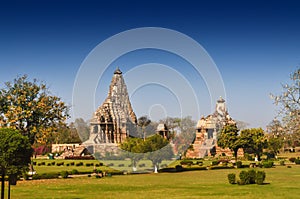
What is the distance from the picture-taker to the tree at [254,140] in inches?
2387

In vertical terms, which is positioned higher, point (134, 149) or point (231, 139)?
point (231, 139)

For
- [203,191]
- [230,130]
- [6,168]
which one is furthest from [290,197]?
[230,130]

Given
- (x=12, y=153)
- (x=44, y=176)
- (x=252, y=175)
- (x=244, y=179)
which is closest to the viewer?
(x=12, y=153)

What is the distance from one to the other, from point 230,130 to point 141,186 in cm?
3484

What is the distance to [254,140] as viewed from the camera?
61.7 meters

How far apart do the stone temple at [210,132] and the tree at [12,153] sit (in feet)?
203

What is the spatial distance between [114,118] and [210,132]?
19163 mm

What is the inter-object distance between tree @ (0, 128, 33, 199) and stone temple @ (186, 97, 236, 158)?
203ft

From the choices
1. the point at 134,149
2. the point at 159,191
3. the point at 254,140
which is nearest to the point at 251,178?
the point at 159,191

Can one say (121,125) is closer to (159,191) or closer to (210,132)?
(210,132)

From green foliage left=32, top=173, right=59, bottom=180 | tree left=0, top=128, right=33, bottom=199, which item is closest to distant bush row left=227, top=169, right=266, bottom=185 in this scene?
tree left=0, top=128, right=33, bottom=199

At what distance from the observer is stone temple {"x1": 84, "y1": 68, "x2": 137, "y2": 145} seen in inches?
3076

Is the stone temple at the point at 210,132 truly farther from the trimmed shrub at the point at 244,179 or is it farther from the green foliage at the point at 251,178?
the trimmed shrub at the point at 244,179

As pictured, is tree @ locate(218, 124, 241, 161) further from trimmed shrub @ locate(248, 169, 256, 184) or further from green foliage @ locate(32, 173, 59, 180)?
trimmed shrub @ locate(248, 169, 256, 184)
